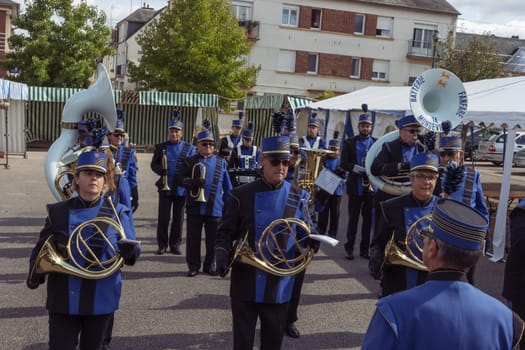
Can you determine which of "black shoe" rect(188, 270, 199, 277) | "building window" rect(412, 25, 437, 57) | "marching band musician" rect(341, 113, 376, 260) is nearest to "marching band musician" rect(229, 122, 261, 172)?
"marching band musician" rect(341, 113, 376, 260)

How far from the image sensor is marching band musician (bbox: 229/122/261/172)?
10289mm

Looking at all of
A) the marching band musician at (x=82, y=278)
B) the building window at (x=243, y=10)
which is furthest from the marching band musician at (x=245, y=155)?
the building window at (x=243, y=10)

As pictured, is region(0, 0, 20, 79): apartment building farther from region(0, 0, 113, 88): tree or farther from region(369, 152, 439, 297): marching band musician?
region(369, 152, 439, 297): marching band musician

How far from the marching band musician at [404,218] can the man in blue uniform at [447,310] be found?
7.39 ft

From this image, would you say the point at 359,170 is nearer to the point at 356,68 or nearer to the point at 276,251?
the point at 276,251

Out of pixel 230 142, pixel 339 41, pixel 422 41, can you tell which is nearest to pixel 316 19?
pixel 339 41

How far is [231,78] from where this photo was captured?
30.6 m

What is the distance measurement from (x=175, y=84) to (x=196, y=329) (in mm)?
25436

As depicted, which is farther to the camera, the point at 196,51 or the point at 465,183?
the point at 196,51

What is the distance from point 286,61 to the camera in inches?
1561

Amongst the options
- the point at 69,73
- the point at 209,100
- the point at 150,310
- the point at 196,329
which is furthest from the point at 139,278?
the point at 69,73

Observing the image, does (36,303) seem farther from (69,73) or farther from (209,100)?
(69,73)

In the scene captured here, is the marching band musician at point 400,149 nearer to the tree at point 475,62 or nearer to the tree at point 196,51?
the tree at point 196,51

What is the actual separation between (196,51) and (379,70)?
16254 mm
